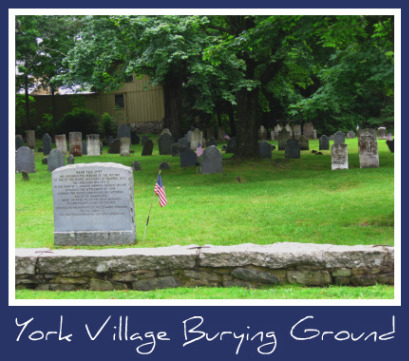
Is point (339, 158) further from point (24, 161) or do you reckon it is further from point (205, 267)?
point (205, 267)

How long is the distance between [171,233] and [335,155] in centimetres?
1031

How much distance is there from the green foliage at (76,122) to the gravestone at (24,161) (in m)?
18.5

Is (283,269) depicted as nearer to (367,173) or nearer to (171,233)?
(171,233)

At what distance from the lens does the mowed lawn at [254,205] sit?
10.2 meters

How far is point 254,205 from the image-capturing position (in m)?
13.3

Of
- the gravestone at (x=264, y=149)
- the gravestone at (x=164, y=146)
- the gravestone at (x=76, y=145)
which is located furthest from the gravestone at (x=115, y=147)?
the gravestone at (x=264, y=149)

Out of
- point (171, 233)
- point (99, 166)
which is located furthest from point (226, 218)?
point (99, 166)

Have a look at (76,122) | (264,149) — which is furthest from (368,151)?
(76,122)

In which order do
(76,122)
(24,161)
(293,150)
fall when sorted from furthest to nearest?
(76,122) < (293,150) < (24,161)

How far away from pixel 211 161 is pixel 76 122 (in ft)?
73.7

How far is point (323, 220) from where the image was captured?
11.3 metres

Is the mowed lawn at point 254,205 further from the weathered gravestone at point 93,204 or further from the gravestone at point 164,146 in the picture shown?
the gravestone at point 164,146

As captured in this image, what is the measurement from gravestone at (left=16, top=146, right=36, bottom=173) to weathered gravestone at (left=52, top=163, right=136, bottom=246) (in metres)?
10.8

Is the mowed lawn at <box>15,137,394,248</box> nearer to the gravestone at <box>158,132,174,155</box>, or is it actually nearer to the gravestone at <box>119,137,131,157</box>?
the gravestone at <box>119,137,131,157</box>
